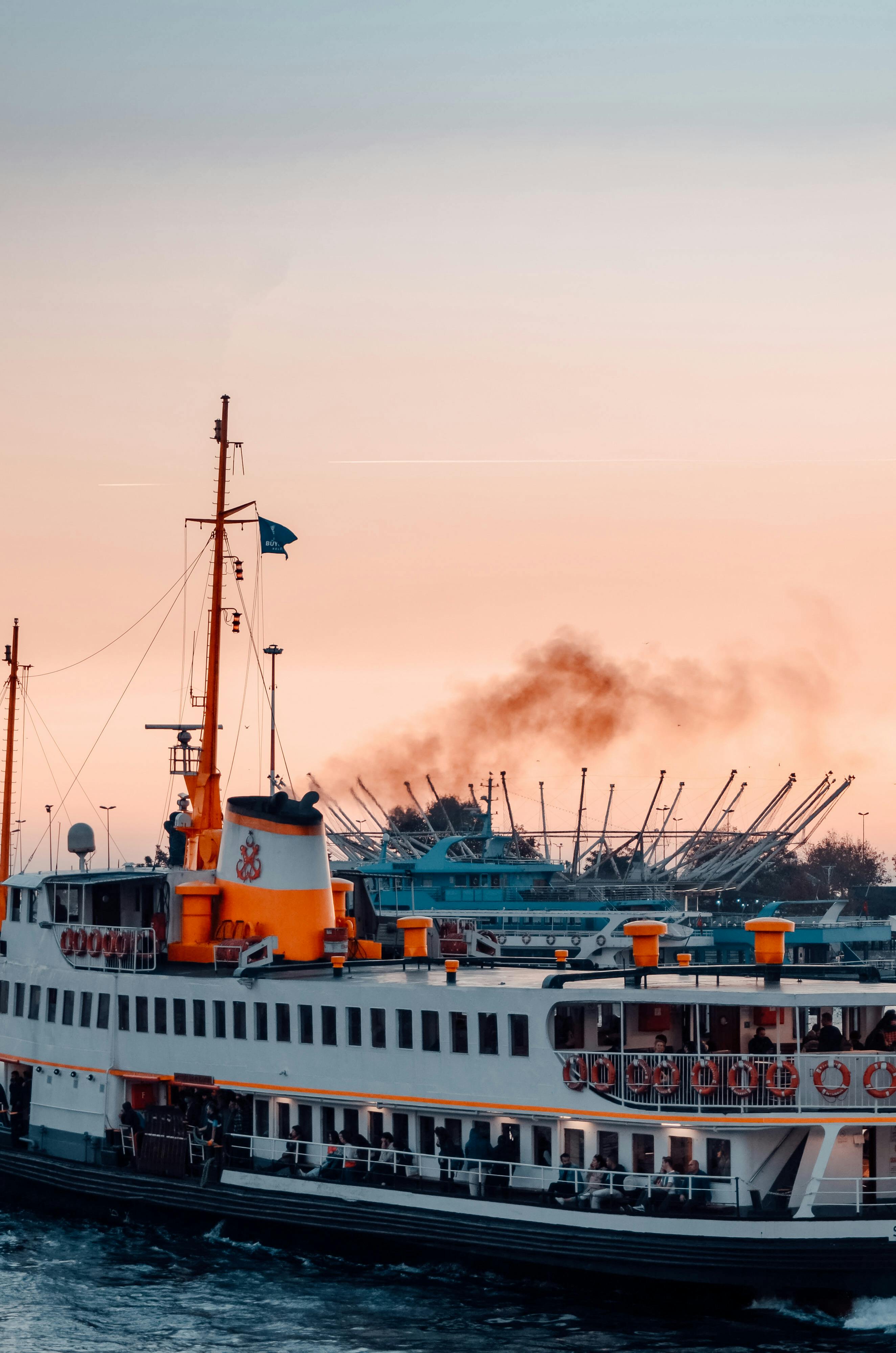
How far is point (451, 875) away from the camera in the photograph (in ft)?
309

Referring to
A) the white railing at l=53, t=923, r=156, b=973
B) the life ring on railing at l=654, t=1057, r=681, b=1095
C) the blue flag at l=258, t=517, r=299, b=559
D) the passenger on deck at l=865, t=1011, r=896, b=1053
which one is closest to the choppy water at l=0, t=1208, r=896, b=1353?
the life ring on railing at l=654, t=1057, r=681, b=1095

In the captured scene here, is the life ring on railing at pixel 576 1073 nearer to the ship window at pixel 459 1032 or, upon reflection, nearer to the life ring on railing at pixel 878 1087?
the ship window at pixel 459 1032

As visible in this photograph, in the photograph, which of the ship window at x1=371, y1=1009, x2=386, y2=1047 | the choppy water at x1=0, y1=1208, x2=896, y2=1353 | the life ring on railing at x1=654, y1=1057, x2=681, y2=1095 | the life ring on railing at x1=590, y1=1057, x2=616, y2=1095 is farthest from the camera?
the ship window at x1=371, y1=1009, x2=386, y2=1047

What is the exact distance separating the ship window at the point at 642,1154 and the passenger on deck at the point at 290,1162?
7.97 metres

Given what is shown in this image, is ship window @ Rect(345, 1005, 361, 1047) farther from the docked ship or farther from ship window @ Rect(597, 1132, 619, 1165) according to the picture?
ship window @ Rect(597, 1132, 619, 1165)

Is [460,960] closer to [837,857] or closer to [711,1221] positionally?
[711,1221]

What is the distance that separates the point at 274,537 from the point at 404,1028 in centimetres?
1792

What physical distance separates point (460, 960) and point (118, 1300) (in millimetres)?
11377

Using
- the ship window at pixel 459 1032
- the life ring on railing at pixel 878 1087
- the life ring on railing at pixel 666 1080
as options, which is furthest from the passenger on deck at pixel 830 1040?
the ship window at pixel 459 1032

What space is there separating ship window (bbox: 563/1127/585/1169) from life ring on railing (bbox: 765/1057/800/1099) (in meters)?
4.34

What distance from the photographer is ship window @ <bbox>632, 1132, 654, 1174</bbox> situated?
3192cm

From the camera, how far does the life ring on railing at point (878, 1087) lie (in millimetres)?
29922

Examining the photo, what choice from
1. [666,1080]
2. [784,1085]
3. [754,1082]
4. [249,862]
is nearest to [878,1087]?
[784,1085]

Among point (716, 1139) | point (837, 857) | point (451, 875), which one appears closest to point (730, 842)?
point (451, 875)
